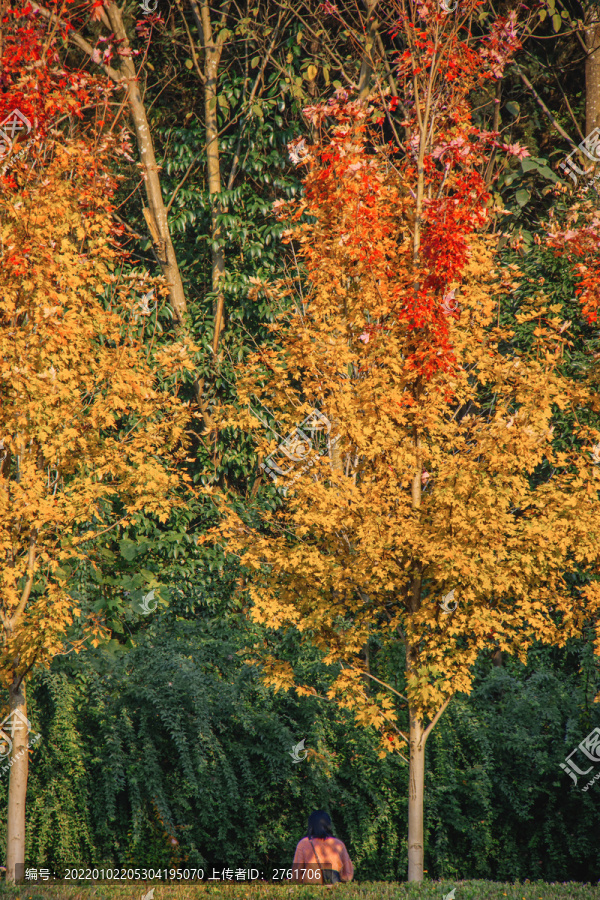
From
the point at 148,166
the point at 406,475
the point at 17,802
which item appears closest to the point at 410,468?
the point at 406,475

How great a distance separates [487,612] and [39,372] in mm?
4141

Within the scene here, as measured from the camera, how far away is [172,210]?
44.1 ft

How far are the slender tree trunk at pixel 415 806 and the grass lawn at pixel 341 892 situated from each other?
0.17m

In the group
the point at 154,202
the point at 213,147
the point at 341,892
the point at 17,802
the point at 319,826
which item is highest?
the point at 213,147

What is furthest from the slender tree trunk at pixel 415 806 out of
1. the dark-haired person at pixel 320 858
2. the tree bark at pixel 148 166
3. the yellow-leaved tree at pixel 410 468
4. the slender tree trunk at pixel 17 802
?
the tree bark at pixel 148 166

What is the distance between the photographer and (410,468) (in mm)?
6914

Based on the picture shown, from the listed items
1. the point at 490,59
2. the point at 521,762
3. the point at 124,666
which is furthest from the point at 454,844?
the point at 490,59

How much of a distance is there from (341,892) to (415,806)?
0.95m

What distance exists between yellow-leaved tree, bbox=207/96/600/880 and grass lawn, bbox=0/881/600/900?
45cm

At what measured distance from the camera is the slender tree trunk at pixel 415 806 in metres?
6.83

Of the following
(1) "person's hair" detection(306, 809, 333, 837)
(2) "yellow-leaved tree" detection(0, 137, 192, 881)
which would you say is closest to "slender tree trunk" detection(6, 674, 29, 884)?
(2) "yellow-leaved tree" detection(0, 137, 192, 881)

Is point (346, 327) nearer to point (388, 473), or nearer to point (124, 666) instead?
point (388, 473)

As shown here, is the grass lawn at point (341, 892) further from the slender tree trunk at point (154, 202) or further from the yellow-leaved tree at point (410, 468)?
the slender tree trunk at point (154, 202)

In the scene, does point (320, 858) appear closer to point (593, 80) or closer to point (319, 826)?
point (319, 826)
